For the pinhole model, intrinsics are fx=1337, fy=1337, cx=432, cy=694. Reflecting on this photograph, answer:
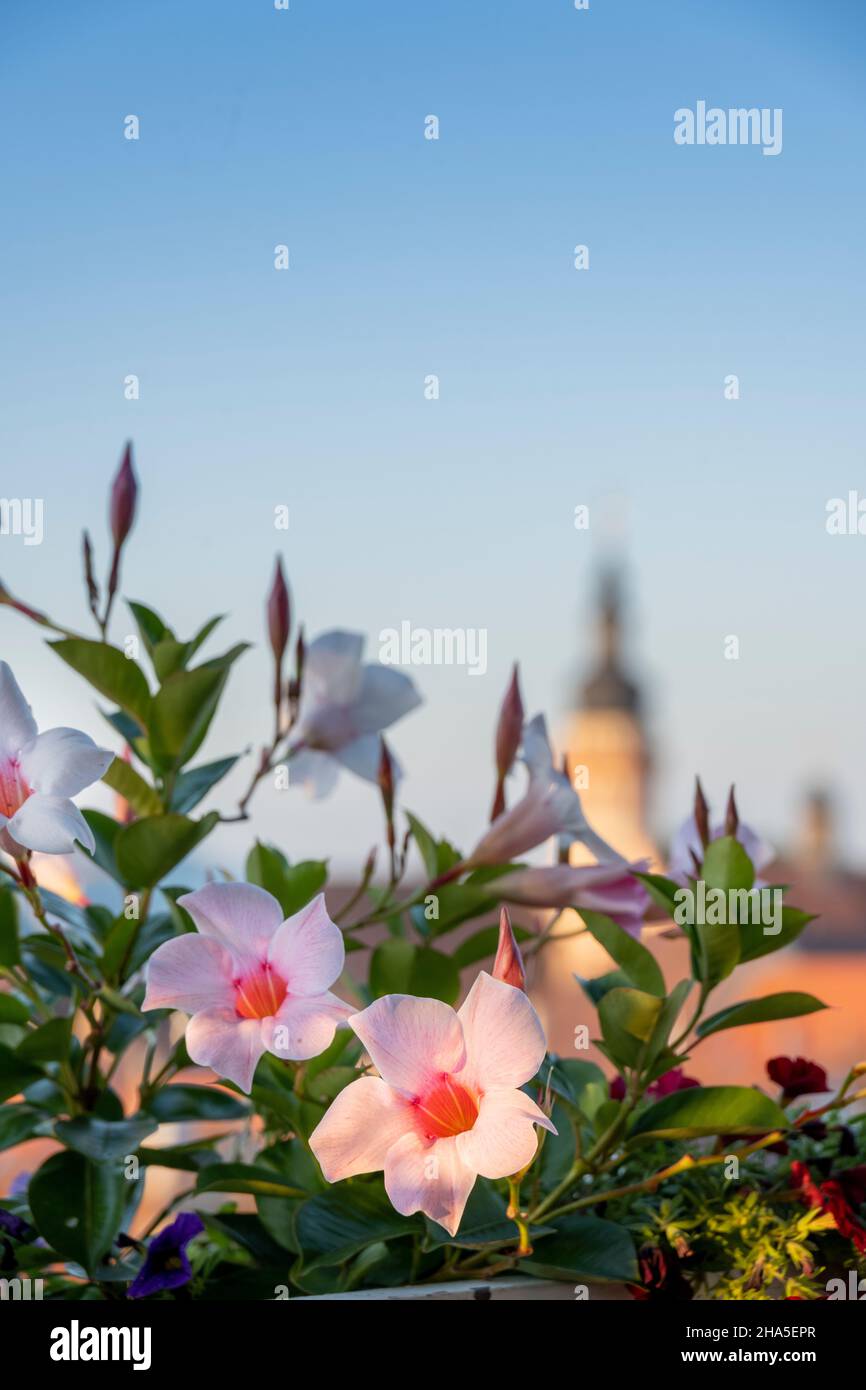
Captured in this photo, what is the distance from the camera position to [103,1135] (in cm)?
64

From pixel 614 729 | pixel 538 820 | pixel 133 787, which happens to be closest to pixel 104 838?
pixel 133 787

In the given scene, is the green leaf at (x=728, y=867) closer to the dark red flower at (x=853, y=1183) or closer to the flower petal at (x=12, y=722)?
the dark red flower at (x=853, y=1183)

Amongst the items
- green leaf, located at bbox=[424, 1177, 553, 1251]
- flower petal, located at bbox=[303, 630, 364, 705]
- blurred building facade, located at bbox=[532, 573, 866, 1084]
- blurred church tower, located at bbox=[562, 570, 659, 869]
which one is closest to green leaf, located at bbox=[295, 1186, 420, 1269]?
green leaf, located at bbox=[424, 1177, 553, 1251]

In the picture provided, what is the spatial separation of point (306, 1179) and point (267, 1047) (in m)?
0.17

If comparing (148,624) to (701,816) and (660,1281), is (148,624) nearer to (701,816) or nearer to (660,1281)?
(701,816)

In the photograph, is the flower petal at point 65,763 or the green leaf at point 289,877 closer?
the flower petal at point 65,763

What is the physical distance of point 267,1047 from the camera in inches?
20.3

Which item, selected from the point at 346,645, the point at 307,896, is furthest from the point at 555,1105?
the point at 346,645

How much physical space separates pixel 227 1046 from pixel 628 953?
198 millimetres

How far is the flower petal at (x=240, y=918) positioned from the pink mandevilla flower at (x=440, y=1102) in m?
0.08

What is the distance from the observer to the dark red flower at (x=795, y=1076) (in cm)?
73

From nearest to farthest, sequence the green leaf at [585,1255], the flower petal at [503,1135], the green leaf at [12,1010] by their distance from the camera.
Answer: the flower petal at [503,1135] < the green leaf at [585,1255] < the green leaf at [12,1010]

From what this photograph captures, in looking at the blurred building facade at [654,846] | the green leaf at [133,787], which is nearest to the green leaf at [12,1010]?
the green leaf at [133,787]
